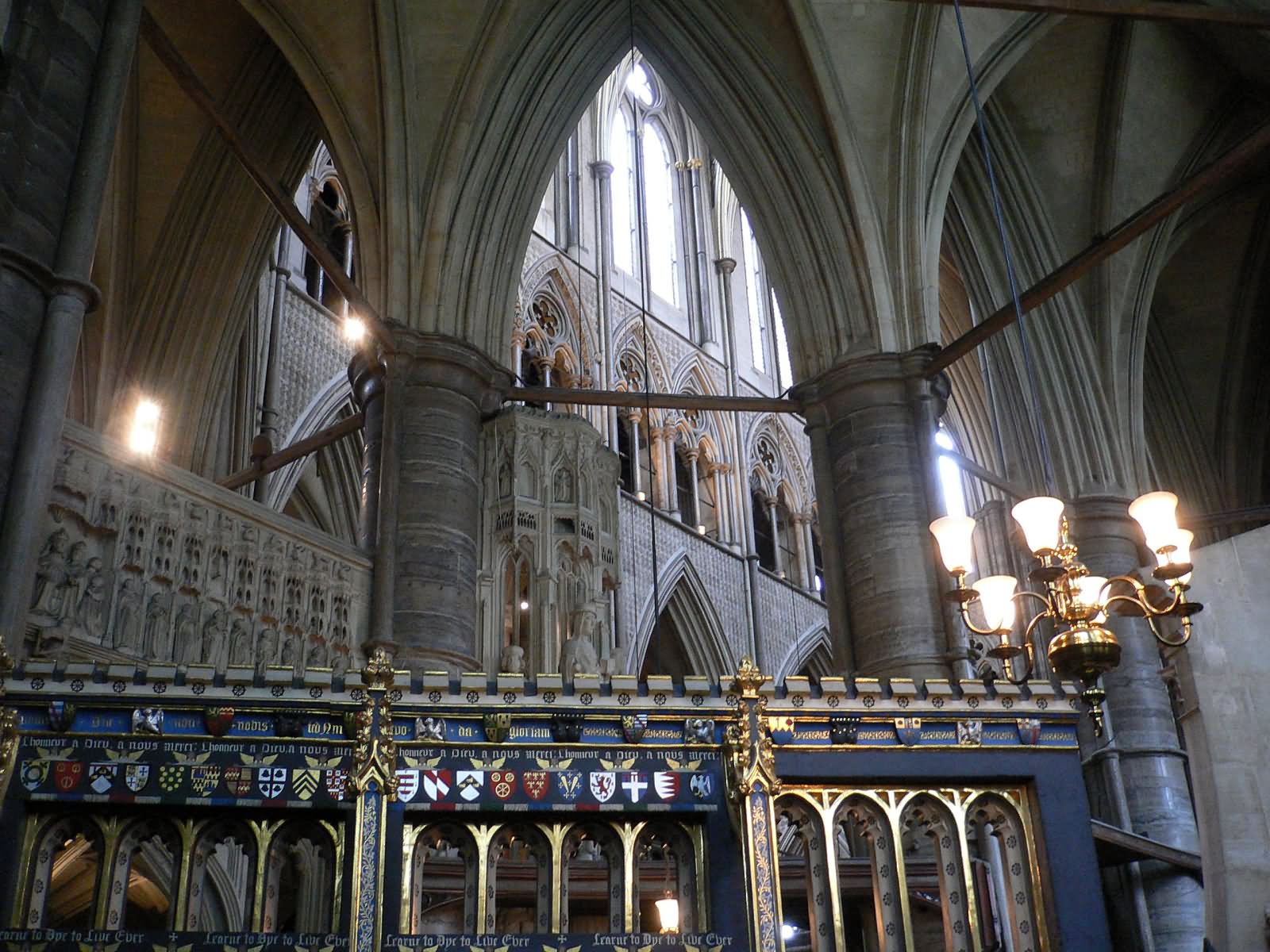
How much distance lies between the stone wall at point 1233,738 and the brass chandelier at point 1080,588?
17 centimetres

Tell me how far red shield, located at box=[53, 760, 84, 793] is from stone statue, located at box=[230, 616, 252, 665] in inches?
197

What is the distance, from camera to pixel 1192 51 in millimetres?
16328

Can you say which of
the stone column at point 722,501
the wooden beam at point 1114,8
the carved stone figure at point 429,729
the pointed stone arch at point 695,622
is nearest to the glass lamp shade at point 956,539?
the carved stone figure at point 429,729

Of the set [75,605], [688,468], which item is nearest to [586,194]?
[688,468]

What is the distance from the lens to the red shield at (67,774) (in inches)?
195

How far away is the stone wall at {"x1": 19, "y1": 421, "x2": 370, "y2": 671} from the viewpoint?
8.80 metres

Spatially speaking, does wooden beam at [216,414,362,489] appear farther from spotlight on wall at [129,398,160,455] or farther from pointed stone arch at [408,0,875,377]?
pointed stone arch at [408,0,875,377]

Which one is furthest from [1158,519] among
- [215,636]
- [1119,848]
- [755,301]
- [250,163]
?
[755,301]

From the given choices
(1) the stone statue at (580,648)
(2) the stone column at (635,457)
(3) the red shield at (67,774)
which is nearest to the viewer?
(3) the red shield at (67,774)

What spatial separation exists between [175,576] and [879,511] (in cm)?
588

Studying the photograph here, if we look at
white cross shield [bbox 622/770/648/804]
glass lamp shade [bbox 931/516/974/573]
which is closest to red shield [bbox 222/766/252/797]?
white cross shield [bbox 622/770/648/804]

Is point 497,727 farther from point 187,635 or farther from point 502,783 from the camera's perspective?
point 187,635

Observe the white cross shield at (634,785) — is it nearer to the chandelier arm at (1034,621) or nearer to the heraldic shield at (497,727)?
the heraldic shield at (497,727)

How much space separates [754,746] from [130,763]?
2288 millimetres
